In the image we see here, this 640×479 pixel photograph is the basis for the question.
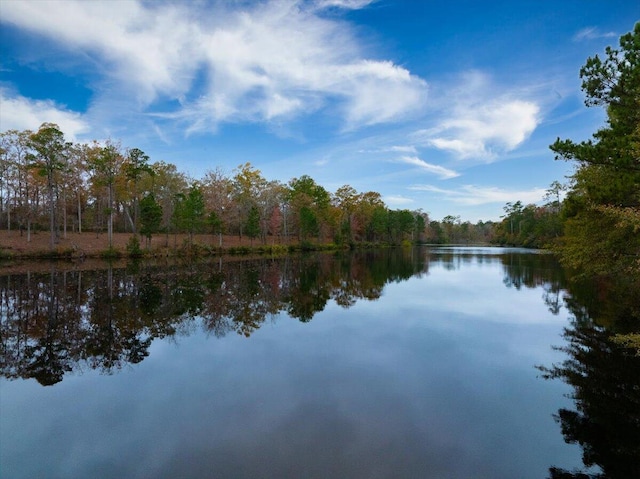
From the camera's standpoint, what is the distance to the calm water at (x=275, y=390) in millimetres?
4996

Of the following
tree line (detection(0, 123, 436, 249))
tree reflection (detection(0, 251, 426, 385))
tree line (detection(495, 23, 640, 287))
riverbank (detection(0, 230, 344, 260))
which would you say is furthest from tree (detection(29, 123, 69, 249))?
tree line (detection(495, 23, 640, 287))

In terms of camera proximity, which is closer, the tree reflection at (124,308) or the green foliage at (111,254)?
the tree reflection at (124,308)

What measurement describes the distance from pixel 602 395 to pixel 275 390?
6.66 metres

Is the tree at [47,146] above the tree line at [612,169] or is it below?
above

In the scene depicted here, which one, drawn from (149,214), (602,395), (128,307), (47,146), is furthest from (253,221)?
(602,395)

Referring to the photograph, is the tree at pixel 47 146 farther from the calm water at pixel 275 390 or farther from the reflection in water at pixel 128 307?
the calm water at pixel 275 390

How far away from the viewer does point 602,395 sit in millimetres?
7062

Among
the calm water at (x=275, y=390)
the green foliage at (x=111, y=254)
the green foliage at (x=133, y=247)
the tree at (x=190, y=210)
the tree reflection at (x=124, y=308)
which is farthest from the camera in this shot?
the tree at (x=190, y=210)

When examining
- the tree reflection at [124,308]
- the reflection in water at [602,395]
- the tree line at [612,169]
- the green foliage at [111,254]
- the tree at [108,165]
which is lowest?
the reflection in water at [602,395]

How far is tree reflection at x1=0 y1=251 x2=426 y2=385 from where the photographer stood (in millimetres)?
9078

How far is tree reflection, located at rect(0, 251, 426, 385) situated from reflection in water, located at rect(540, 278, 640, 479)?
8.62m

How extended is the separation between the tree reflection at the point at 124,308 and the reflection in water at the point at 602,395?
8.62 m

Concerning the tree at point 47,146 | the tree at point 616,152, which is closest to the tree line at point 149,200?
the tree at point 47,146

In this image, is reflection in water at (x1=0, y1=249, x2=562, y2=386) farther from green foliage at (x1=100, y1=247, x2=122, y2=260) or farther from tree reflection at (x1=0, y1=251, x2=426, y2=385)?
green foliage at (x1=100, y1=247, x2=122, y2=260)
